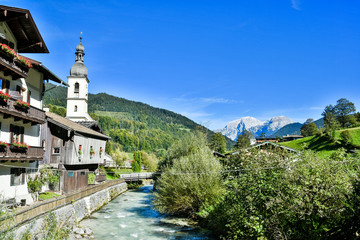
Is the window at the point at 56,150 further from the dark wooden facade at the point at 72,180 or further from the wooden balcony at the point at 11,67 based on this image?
the wooden balcony at the point at 11,67

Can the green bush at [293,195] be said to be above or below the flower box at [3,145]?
below

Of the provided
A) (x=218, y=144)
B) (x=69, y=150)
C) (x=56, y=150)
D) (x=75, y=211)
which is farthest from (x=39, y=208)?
(x=218, y=144)

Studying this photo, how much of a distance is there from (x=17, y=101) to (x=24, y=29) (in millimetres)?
6157

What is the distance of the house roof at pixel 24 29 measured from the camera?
1886 centimetres

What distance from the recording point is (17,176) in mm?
20438

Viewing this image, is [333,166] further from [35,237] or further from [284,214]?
[35,237]

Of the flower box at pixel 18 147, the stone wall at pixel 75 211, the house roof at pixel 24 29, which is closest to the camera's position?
the stone wall at pixel 75 211

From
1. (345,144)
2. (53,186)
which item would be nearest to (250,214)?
(53,186)

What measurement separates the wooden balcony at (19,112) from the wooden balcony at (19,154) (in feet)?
7.21

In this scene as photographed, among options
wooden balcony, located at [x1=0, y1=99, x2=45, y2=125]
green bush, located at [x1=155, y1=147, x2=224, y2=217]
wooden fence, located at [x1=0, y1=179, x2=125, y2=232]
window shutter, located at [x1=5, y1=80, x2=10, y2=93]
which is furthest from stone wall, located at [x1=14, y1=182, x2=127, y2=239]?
window shutter, located at [x1=5, y1=80, x2=10, y2=93]

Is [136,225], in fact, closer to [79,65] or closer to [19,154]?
[19,154]

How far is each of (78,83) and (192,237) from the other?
34.6 meters

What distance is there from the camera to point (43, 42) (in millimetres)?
22734

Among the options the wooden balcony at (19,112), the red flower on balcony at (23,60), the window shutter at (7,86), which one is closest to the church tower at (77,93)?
the wooden balcony at (19,112)
